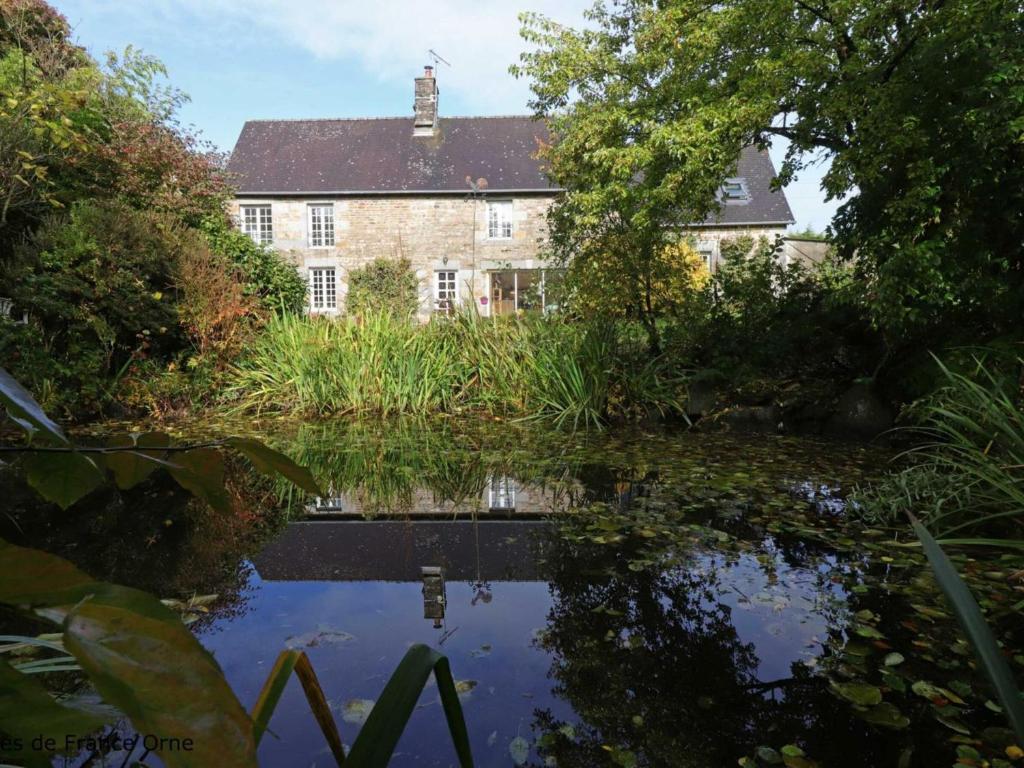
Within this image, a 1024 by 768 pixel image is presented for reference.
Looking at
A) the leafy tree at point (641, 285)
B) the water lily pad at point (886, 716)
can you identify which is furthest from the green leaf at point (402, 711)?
the leafy tree at point (641, 285)

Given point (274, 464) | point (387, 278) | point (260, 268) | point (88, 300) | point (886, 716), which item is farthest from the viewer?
point (387, 278)

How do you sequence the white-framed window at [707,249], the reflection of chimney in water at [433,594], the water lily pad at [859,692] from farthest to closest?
the white-framed window at [707,249] → the reflection of chimney in water at [433,594] → the water lily pad at [859,692]

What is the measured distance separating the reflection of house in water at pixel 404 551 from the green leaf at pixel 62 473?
2199mm

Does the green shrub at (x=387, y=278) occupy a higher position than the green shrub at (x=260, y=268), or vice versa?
the green shrub at (x=387, y=278)

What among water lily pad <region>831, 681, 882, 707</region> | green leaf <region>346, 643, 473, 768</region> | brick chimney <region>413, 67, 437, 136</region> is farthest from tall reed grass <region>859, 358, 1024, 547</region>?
brick chimney <region>413, 67, 437, 136</region>

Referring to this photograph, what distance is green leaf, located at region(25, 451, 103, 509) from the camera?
55cm

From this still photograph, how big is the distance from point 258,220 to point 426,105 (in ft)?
22.4

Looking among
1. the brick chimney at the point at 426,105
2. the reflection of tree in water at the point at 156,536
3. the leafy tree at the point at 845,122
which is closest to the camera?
the reflection of tree in water at the point at 156,536

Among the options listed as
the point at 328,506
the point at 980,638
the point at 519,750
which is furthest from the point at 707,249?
the point at 980,638

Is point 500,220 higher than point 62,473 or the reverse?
higher

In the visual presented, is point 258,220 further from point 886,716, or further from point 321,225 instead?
point 886,716

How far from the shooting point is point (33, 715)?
32cm

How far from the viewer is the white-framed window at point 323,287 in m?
20.0

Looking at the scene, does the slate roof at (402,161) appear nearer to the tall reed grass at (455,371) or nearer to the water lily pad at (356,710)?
the tall reed grass at (455,371)
